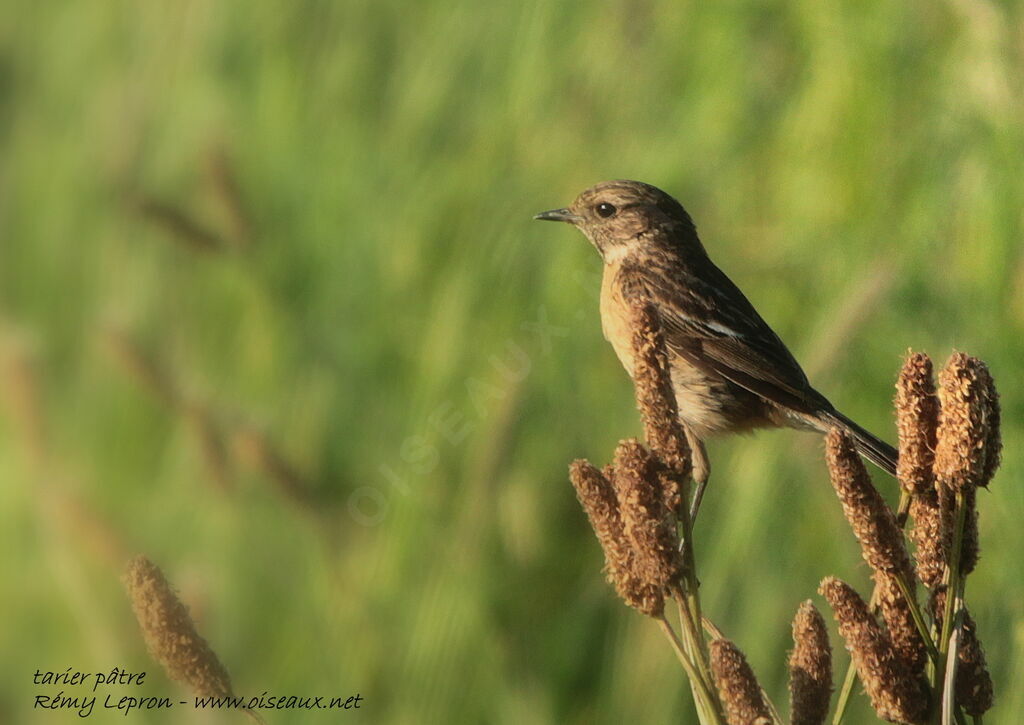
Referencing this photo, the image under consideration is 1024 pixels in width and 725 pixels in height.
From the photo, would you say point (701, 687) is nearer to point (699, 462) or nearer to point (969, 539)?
point (969, 539)

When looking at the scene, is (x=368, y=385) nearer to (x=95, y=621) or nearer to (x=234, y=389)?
(x=234, y=389)

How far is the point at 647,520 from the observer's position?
172 centimetres

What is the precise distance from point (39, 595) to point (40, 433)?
3.44 feet

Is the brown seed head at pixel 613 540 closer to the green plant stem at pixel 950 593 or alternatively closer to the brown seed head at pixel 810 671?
the brown seed head at pixel 810 671

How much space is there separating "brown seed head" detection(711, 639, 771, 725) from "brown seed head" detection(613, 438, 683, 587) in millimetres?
141

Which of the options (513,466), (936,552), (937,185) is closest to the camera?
(936,552)

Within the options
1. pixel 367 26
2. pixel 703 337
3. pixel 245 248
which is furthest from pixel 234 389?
pixel 703 337

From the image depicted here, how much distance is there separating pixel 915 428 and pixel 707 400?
5.84 feet

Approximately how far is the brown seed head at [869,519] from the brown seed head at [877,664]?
0.06 m

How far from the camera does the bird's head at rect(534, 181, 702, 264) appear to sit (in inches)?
148

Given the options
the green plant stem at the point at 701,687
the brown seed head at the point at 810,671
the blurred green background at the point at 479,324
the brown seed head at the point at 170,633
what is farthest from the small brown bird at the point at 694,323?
the brown seed head at the point at 170,633

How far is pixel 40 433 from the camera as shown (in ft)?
13.6

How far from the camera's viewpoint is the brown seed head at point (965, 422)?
1659 mm

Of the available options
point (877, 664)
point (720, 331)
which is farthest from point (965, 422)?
point (720, 331)
